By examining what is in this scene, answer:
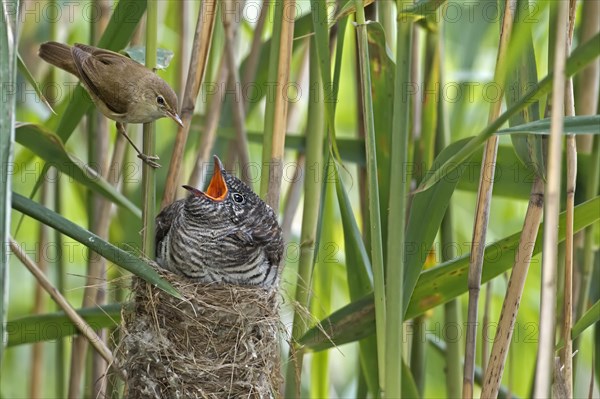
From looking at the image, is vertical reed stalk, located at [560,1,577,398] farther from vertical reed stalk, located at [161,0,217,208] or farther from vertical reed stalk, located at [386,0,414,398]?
vertical reed stalk, located at [161,0,217,208]

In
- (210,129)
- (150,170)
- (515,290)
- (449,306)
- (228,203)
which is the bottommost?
(449,306)

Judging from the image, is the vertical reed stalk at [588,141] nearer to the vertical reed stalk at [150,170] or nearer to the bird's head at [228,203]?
the bird's head at [228,203]

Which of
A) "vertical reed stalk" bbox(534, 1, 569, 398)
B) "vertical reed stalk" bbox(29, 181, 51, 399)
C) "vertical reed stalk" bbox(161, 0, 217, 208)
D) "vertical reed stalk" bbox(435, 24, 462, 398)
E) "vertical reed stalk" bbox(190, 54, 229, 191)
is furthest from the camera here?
"vertical reed stalk" bbox(29, 181, 51, 399)

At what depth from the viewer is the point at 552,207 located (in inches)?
45.5

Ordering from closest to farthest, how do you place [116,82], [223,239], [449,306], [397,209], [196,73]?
1. [397,209]
2. [196,73]
3. [116,82]
4. [449,306]
5. [223,239]

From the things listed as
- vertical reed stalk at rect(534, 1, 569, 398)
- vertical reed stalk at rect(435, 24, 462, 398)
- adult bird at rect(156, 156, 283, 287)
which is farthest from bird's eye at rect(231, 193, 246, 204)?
vertical reed stalk at rect(534, 1, 569, 398)

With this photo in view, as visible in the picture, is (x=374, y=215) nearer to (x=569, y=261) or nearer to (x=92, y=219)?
(x=569, y=261)

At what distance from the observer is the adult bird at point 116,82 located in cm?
196

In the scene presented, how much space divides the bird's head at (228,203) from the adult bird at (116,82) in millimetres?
327

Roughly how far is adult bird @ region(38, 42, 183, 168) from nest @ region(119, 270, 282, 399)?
443 mm

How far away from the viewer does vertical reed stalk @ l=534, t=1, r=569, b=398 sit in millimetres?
1129

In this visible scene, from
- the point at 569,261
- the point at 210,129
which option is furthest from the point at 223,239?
the point at 569,261

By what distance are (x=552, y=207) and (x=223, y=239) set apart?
130 centimetres

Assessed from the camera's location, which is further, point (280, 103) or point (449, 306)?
point (449, 306)
